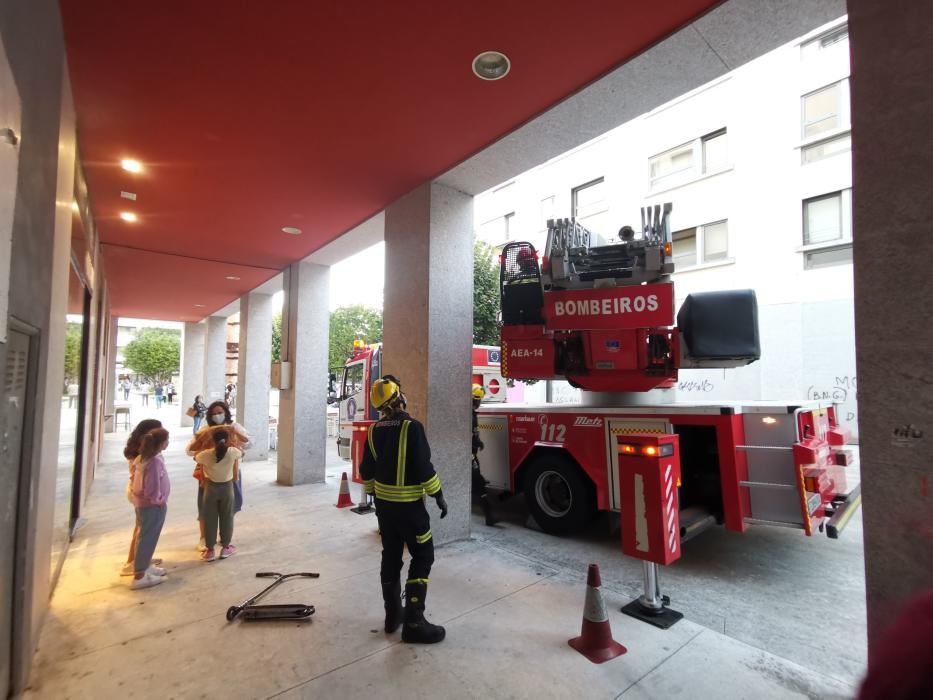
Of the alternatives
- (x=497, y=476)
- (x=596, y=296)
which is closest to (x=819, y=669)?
(x=596, y=296)

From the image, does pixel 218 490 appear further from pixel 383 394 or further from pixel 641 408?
pixel 641 408

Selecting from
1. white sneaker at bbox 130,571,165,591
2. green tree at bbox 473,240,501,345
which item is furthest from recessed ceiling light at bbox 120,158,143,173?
green tree at bbox 473,240,501,345

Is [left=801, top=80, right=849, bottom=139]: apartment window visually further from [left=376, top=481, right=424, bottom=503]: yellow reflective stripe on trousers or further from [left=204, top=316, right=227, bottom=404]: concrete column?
[left=204, top=316, right=227, bottom=404]: concrete column

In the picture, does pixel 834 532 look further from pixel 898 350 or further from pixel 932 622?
pixel 932 622

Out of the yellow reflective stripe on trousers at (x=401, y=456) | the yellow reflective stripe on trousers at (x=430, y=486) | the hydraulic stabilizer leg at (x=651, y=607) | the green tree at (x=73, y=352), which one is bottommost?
the hydraulic stabilizer leg at (x=651, y=607)

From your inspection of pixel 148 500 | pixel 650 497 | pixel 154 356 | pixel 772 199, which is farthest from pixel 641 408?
pixel 154 356

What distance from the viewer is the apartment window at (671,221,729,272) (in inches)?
611

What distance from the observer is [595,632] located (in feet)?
10.3

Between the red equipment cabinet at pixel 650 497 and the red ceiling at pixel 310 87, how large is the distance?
2.79 meters

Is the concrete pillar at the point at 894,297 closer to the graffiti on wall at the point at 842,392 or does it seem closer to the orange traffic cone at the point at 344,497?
the orange traffic cone at the point at 344,497

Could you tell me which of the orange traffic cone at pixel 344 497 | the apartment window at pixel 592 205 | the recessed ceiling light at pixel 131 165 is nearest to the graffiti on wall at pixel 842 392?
the apartment window at pixel 592 205

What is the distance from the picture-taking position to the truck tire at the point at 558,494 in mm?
5570

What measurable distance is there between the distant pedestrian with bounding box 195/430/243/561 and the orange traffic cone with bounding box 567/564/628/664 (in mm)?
3578

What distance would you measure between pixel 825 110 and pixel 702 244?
15.1 ft
